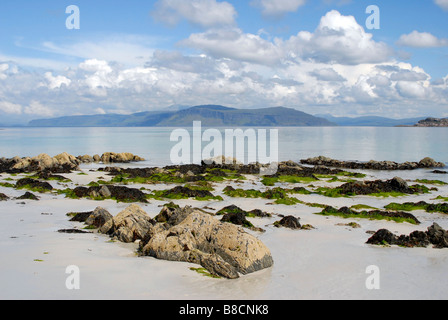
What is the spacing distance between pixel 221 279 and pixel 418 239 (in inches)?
298

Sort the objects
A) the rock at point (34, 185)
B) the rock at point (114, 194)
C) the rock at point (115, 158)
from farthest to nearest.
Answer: the rock at point (115, 158) → the rock at point (34, 185) → the rock at point (114, 194)

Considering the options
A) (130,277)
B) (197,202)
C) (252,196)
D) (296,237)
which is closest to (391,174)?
(252,196)

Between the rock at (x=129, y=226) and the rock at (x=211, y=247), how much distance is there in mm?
1103

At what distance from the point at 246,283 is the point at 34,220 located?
9.86 metres

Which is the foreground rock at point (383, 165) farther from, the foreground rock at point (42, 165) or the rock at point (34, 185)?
the rock at point (34, 185)

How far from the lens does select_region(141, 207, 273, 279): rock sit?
945 centimetres

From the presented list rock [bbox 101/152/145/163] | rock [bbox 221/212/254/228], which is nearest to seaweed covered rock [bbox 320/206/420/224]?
rock [bbox 221/212/254/228]

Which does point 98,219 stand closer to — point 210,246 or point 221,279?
point 210,246

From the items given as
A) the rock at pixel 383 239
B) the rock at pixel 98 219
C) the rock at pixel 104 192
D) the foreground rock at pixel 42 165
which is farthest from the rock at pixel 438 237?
the foreground rock at pixel 42 165

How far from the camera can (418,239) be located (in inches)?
502

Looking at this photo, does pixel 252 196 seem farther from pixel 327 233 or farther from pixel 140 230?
pixel 140 230

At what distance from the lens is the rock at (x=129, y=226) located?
12.1 meters

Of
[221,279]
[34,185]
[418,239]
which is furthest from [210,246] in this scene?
[34,185]
